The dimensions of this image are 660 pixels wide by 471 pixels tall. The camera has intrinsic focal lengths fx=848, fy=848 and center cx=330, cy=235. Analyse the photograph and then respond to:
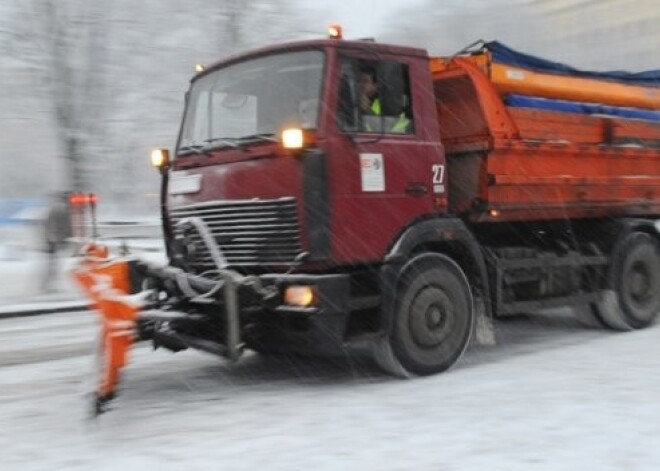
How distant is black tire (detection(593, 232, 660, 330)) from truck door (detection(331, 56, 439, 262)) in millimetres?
3071

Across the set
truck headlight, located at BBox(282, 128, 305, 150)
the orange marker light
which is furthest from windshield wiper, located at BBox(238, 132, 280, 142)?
the orange marker light

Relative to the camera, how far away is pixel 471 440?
16.7ft

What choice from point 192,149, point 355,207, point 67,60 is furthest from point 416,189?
point 67,60

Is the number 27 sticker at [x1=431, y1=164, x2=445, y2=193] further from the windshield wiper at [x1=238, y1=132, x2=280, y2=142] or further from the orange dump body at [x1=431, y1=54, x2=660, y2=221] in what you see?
the windshield wiper at [x1=238, y1=132, x2=280, y2=142]

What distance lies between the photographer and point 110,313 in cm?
573

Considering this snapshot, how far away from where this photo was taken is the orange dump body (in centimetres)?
754

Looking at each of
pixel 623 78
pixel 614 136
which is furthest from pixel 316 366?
pixel 623 78

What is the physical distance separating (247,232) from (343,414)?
1.66 meters

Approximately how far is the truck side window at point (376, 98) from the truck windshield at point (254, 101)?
0.24 metres

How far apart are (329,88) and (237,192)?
1.08m

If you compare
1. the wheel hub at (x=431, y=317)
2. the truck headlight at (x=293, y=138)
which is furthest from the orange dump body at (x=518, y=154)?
the truck headlight at (x=293, y=138)

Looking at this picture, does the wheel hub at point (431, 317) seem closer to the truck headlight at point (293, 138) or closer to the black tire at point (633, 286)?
the truck headlight at point (293, 138)

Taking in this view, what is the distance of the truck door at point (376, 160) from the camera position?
6.45 meters

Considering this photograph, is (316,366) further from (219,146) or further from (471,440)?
(471,440)
